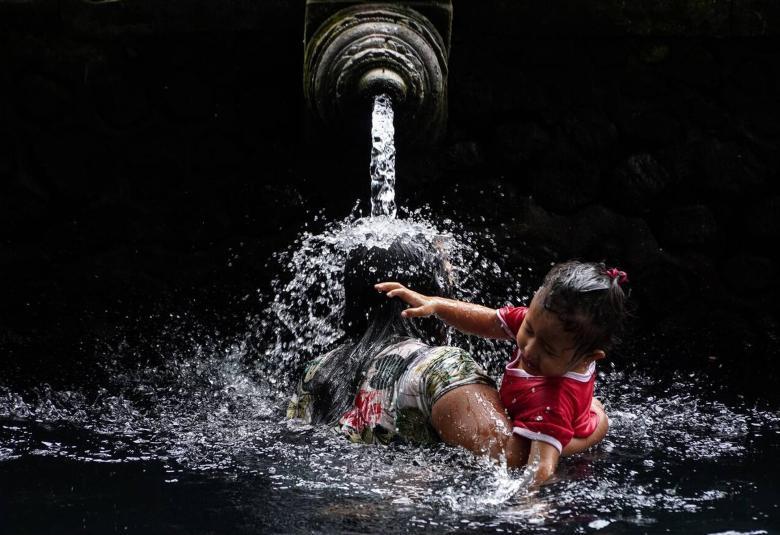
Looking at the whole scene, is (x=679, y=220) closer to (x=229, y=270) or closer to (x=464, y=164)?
(x=464, y=164)

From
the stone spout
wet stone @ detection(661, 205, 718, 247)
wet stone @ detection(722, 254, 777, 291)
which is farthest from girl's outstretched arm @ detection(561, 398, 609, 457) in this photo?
wet stone @ detection(722, 254, 777, 291)

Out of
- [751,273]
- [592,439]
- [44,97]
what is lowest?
[592,439]

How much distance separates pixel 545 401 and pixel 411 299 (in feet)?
1.77

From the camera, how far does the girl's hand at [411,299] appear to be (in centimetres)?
324

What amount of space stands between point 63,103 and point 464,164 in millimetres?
1984

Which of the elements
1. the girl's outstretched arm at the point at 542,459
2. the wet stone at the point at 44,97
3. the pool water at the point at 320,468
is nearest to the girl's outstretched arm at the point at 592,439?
the pool water at the point at 320,468

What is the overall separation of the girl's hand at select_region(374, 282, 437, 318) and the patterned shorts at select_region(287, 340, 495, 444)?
0.10m

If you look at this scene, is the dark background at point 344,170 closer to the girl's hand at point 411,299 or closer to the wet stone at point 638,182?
the wet stone at point 638,182

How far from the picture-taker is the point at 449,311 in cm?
331

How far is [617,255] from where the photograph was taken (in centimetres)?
521

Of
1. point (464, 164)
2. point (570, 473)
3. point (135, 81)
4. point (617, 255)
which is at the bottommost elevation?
point (570, 473)

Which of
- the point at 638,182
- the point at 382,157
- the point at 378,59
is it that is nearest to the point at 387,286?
the point at 382,157

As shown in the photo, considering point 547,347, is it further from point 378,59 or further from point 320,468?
point 378,59

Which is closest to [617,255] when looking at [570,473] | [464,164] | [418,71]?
[464,164]
